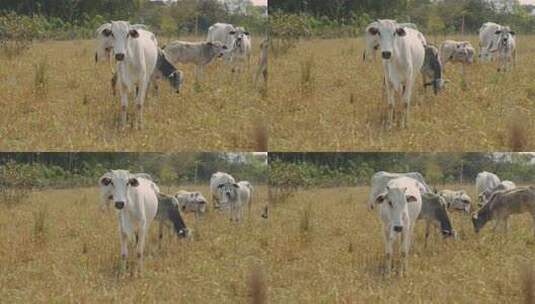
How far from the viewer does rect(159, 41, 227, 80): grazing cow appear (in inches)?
485

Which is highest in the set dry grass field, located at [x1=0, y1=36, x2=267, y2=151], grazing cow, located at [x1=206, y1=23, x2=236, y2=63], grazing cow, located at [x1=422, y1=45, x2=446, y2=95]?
grazing cow, located at [x1=206, y1=23, x2=236, y2=63]

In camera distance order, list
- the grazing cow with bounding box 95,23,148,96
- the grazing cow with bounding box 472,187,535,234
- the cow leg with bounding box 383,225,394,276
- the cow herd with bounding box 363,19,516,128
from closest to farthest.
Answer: the cow leg with bounding box 383,225,394,276
the cow herd with bounding box 363,19,516,128
the grazing cow with bounding box 95,23,148,96
the grazing cow with bounding box 472,187,535,234

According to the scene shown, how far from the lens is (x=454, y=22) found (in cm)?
1357

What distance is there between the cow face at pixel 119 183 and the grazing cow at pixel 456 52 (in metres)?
5.32

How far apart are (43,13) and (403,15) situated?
667 centimetres

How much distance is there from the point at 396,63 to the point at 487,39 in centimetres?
483

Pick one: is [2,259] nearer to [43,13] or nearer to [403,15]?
[43,13]

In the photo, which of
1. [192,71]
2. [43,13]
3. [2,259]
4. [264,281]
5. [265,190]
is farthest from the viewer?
[43,13]

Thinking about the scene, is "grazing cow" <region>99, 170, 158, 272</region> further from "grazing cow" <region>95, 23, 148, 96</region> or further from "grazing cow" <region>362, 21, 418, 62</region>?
"grazing cow" <region>362, 21, 418, 62</region>

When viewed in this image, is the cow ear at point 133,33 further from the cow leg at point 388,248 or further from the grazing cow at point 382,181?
the cow leg at point 388,248

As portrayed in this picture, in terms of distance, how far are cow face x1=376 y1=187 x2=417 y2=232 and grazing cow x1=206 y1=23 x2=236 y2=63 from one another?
4.17m

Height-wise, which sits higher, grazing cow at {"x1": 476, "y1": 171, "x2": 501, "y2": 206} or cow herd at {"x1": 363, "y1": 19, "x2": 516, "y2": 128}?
cow herd at {"x1": 363, "y1": 19, "x2": 516, "y2": 128}

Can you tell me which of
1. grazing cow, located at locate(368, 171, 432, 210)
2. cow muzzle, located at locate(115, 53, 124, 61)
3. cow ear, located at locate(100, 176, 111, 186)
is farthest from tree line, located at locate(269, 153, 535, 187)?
cow muzzle, located at locate(115, 53, 124, 61)

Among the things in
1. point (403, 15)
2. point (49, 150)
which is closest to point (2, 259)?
point (49, 150)
